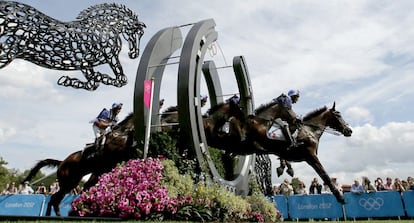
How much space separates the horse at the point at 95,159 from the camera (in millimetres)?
10109

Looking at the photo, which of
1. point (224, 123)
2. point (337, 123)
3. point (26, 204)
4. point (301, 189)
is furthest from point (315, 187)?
point (26, 204)

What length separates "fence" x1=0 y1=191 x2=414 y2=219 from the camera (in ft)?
43.9

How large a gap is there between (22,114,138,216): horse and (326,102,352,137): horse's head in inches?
247

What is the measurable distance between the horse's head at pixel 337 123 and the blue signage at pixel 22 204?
455 inches

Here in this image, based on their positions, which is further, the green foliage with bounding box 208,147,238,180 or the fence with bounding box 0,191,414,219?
the fence with bounding box 0,191,414,219

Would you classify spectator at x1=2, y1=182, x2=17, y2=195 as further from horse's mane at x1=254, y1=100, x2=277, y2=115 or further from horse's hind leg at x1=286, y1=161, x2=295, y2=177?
horse's hind leg at x1=286, y1=161, x2=295, y2=177

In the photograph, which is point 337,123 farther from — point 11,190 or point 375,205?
point 11,190

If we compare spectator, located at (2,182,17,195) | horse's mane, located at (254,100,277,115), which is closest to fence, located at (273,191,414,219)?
horse's mane, located at (254,100,277,115)

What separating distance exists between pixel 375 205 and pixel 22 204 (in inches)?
537

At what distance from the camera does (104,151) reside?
10.1m

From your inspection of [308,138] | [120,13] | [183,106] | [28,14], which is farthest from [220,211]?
[120,13]

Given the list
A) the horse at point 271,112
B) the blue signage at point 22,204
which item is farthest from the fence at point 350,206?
the blue signage at point 22,204

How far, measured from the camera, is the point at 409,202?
1323 cm

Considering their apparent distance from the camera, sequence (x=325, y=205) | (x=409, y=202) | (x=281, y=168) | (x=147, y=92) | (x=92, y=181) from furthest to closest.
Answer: (x=325, y=205) → (x=409, y=202) → (x=281, y=168) → (x=92, y=181) → (x=147, y=92)
